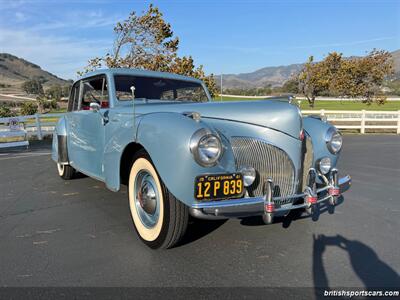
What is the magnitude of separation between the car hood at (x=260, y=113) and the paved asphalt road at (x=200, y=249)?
1.09 metres

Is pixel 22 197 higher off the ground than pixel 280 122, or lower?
lower

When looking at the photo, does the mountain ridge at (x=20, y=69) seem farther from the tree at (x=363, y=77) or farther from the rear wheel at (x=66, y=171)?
the rear wheel at (x=66, y=171)

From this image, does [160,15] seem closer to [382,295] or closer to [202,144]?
[202,144]

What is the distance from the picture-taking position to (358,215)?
12.5 ft

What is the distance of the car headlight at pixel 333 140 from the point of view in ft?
11.2

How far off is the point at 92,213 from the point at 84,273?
60.3 inches

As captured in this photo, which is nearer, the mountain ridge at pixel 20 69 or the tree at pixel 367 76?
the tree at pixel 367 76

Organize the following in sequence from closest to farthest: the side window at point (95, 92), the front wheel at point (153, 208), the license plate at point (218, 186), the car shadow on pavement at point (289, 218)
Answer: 1. the license plate at point (218, 186)
2. the front wheel at point (153, 208)
3. the car shadow on pavement at point (289, 218)
4. the side window at point (95, 92)

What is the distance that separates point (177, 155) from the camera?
8.07 feet

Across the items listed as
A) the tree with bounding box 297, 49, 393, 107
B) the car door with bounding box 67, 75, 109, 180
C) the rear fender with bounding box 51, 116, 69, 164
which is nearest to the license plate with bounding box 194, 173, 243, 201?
the car door with bounding box 67, 75, 109, 180

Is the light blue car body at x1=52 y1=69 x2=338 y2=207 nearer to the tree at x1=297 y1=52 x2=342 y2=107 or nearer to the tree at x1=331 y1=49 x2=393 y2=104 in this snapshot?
the tree at x1=331 y1=49 x2=393 y2=104

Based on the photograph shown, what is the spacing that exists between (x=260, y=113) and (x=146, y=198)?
1285mm

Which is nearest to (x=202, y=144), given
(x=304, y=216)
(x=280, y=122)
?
(x=280, y=122)

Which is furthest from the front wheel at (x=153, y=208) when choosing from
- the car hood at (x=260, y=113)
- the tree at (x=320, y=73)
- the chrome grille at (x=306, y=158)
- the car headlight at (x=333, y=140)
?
the tree at (x=320, y=73)
